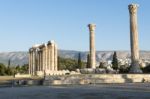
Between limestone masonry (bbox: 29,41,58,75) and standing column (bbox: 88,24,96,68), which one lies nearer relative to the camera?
standing column (bbox: 88,24,96,68)

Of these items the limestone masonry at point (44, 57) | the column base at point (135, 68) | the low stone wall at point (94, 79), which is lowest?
the low stone wall at point (94, 79)

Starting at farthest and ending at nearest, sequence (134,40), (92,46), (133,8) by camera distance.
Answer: (92,46)
(133,8)
(134,40)

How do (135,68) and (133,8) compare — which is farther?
(133,8)

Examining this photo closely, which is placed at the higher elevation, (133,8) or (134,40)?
(133,8)

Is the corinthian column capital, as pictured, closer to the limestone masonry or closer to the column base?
the column base

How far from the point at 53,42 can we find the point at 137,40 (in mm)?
18860

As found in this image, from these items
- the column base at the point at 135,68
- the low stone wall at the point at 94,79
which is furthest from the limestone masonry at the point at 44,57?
the low stone wall at the point at 94,79

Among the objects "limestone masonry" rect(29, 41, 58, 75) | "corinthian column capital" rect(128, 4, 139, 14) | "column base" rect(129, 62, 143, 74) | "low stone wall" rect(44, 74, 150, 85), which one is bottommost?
"low stone wall" rect(44, 74, 150, 85)

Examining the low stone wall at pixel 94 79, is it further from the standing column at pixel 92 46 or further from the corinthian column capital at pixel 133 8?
the standing column at pixel 92 46

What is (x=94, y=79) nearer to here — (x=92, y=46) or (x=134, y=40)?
(x=134, y=40)

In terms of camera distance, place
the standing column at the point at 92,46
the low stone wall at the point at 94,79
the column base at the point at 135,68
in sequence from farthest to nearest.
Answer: the standing column at the point at 92,46, the column base at the point at 135,68, the low stone wall at the point at 94,79

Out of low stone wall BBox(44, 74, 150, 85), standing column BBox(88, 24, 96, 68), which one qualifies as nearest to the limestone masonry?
standing column BBox(88, 24, 96, 68)

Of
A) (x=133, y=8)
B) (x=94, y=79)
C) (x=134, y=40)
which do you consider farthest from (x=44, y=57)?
(x=94, y=79)

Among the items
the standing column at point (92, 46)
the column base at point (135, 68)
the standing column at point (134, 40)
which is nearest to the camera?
the standing column at point (134, 40)
